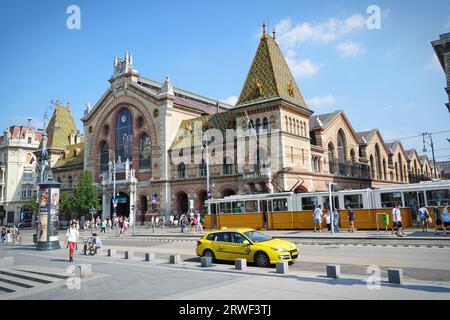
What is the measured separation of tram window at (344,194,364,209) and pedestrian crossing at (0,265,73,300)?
20.8m

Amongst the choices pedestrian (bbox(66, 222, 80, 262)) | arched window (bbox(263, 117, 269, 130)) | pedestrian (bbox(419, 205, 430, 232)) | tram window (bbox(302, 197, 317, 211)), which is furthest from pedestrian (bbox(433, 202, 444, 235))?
pedestrian (bbox(66, 222, 80, 262))

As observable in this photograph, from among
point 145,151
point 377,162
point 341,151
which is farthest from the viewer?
point 377,162

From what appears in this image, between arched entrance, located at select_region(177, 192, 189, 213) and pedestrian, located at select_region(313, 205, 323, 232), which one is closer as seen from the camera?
pedestrian, located at select_region(313, 205, 323, 232)

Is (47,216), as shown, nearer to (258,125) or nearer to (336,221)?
(336,221)

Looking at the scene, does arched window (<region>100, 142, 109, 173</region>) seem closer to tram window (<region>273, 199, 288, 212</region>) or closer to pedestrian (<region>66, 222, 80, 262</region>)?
tram window (<region>273, 199, 288, 212</region>)

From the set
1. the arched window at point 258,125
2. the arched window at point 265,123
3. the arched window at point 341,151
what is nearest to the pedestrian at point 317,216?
the arched window at point 265,123

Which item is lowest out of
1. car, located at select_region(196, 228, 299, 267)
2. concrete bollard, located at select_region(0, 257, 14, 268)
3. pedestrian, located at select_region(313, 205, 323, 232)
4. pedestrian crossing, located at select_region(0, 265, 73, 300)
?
pedestrian crossing, located at select_region(0, 265, 73, 300)

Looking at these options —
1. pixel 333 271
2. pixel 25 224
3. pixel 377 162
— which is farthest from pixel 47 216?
pixel 25 224

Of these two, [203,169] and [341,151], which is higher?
[341,151]

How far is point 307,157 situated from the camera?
41438 millimetres

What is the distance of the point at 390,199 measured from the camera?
25.6 metres

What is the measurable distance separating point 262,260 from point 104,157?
152 ft

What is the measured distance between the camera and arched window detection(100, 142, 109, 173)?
55062mm
